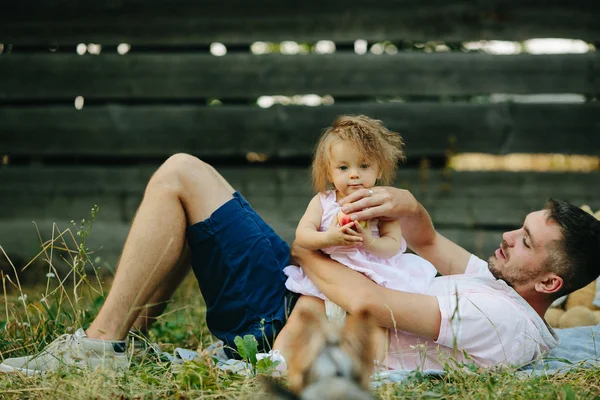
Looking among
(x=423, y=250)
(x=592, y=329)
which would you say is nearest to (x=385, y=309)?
(x=423, y=250)

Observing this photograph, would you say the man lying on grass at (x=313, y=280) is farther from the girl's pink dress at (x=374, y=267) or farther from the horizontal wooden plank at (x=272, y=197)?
the horizontal wooden plank at (x=272, y=197)

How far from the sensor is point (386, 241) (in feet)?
8.38

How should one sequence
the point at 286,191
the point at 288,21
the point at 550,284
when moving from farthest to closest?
the point at 286,191
the point at 288,21
the point at 550,284

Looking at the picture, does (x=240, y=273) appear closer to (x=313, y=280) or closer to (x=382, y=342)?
(x=313, y=280)

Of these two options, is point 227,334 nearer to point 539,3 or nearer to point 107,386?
point 107,386

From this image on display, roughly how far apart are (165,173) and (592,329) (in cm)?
202

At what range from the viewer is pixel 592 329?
10.3ft

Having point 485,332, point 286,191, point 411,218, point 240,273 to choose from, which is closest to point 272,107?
point 286,191

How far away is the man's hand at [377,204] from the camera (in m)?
2.47

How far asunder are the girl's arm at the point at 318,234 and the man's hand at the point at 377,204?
7 centimetres

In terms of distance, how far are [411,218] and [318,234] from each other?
1.80 ft

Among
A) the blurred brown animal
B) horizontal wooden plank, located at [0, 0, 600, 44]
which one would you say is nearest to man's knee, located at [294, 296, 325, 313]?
the blurred brown animal

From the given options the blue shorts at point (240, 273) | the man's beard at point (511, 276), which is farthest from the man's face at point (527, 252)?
the blue shorts at point (240, 273)

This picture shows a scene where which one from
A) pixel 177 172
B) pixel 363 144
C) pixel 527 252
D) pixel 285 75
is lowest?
pixel 527 252
